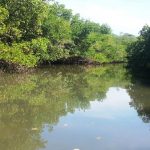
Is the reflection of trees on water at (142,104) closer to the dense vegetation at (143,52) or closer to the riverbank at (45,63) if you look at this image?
the riverbank at (45,63)

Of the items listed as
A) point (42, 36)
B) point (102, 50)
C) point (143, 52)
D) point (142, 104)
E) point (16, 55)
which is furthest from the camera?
point (102, 50)

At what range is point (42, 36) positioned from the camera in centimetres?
3406

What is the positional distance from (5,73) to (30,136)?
1492 centimetres

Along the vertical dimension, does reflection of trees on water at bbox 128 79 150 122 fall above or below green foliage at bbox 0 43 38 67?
below

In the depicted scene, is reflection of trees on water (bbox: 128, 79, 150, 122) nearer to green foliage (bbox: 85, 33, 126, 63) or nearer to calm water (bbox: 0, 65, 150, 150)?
calm water (bbox: 0, 65, 150, 150)

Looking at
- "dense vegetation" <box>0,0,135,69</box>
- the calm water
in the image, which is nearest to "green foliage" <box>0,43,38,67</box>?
"dense vegetation" <box>0,0,135,69</box>

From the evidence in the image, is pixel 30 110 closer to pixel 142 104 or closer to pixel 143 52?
pixel 142 104

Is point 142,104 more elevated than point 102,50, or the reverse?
point 102,50

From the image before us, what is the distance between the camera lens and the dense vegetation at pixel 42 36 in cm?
2231

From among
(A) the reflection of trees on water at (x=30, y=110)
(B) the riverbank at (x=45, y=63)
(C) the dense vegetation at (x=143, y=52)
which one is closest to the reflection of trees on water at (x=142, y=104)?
(A) the reflection of trees on water at (x=30, y=110)

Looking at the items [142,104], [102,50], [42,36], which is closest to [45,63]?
[42,36]

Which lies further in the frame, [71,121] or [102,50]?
[102,50]

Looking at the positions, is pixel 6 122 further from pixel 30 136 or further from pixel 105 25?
pixel 105 25

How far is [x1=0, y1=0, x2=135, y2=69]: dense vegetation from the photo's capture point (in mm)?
22312
